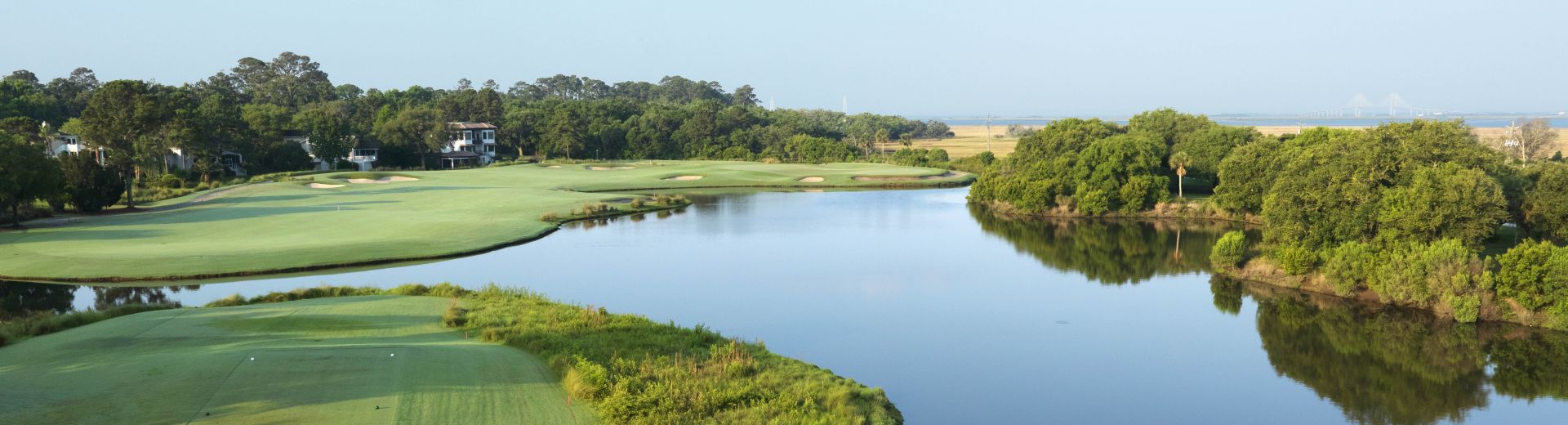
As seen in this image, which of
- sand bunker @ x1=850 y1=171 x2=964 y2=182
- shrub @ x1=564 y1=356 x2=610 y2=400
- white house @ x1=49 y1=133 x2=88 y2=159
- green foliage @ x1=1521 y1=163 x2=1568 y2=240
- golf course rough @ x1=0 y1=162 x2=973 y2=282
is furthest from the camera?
sand bunker @ x1=850 y1=171 x2=964 y2=182

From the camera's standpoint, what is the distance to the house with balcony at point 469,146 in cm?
11638

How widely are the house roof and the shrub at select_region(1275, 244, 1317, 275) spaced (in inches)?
3824

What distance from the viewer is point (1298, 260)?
37406 mm

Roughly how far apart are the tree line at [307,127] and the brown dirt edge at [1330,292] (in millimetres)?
55914

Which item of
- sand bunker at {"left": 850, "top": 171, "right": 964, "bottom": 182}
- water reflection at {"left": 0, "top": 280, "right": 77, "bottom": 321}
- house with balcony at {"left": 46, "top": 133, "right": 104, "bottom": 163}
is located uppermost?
house with balcony at {"left": 46, "top": 133, "right": 104, "bottom": 163}

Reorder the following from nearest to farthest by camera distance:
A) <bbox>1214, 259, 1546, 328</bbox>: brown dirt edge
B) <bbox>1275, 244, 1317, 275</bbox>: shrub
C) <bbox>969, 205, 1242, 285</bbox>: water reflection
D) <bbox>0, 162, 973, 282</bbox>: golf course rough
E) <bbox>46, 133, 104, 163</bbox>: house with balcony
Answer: <bbox>1214, 259, 1546, 328</bbox>: brown dirt edge, <bbox>1275, 244, 1317, 275</bbox>: shrub, <bbox>0, 162, 973, 282</bbox>: golf course rough, <bbox>969, 205, 1242, 285</bbox>: water reflection, <bbox>46, 133, 104, 163</bbox>: house with balcony

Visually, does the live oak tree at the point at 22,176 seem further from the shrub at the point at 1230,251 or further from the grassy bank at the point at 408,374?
the shrub at the point at 1230,251

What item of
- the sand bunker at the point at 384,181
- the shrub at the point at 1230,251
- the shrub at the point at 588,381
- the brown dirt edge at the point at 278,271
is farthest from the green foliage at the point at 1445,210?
the sand bunker at the point at 384,181

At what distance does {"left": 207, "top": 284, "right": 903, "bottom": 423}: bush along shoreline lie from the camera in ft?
58.4

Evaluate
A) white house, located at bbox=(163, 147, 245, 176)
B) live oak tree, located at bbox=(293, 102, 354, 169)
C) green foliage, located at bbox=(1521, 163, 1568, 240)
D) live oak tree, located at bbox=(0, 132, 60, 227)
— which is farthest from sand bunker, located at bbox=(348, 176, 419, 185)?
green foliage, located at bbox=(1521, 163, 1568, 240)

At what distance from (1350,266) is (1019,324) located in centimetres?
1357

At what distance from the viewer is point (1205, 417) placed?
21.8m

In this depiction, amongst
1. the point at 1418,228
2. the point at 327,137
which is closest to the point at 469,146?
the point at 327,137

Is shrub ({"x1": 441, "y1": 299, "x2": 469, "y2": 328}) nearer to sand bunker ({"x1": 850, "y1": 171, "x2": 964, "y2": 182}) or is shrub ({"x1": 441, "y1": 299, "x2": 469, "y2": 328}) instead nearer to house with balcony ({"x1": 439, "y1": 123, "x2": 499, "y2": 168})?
sand bunker ({"x1": 850, "y1": 171, "x2": 964, "y2": 182})
